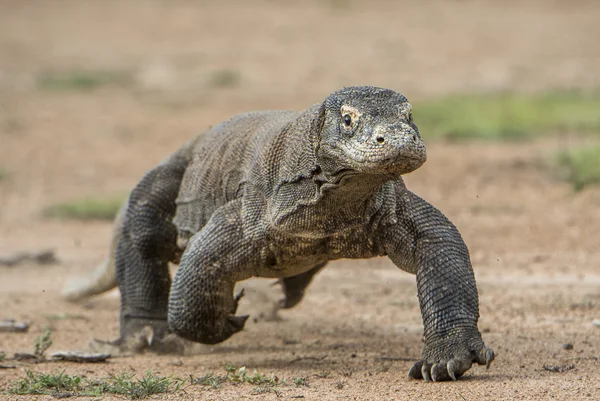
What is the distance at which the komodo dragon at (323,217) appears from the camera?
431cm

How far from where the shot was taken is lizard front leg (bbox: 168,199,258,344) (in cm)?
498

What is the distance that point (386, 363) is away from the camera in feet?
17.0

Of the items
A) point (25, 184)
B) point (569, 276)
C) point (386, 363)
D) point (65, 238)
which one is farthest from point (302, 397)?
point (25, 184)

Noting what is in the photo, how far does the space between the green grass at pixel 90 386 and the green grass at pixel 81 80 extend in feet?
47.5

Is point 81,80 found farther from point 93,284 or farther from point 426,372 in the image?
point 426,372

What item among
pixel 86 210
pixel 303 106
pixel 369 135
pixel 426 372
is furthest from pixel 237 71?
pixel 369 135

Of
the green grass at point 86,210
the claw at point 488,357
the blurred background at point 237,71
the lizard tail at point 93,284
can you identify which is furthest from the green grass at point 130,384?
the blurred background at point 237,71

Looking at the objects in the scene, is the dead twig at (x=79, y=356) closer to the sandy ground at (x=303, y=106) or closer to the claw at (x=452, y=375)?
the sandy ground at (x=303, y=106)

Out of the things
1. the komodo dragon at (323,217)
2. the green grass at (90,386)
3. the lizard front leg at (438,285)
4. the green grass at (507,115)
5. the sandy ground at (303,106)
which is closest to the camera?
the komodo dragon at (323,217)

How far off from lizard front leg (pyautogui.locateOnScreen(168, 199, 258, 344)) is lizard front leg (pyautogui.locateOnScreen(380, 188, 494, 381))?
62 cm

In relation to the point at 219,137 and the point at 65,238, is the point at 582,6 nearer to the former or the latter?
the point at 65,238

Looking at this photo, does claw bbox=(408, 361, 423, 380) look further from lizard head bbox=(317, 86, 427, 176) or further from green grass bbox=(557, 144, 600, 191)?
green grass bbox=(557, 144, 600, 191)

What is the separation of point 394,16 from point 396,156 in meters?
19.9

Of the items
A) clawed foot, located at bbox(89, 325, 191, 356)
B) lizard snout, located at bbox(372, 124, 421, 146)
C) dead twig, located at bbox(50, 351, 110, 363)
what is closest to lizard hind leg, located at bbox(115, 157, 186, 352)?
clawed foot, located at bbox(89, 325, 191, 356)
